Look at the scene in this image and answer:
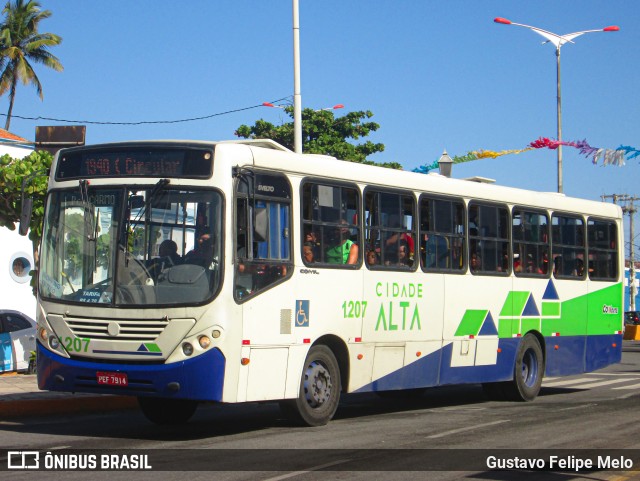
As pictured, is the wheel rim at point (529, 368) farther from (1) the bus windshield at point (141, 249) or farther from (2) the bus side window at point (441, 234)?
(1) the bus windshield at point (141, 249)

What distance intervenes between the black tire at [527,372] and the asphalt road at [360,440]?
67cm

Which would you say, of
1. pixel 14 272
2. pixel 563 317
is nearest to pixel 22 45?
pixel 14 272

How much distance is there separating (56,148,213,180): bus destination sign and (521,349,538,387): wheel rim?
8.14 metres

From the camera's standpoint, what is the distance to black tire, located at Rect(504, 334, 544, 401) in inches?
709

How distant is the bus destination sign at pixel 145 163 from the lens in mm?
12242

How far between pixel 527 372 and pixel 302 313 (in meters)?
6.57

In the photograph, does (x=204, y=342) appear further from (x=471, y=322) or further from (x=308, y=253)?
(x=471, y=322)

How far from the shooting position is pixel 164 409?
13953mm

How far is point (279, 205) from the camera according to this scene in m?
13.0

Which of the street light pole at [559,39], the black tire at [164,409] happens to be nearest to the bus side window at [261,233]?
the black tire at [164,409]

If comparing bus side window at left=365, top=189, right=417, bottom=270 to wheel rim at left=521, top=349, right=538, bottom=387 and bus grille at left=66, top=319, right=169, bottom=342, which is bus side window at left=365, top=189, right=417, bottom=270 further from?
wheel rim at left=521, top=349, right=538, bottom=387

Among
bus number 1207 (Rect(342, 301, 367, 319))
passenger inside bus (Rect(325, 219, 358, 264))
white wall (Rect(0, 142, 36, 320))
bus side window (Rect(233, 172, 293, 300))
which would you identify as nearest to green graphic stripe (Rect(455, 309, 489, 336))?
bus number 1207 (Rect(342, 301, 367, 319))

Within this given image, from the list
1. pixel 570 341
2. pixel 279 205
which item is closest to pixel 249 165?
pixel 279 205

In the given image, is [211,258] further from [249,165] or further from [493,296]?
[493,296]
